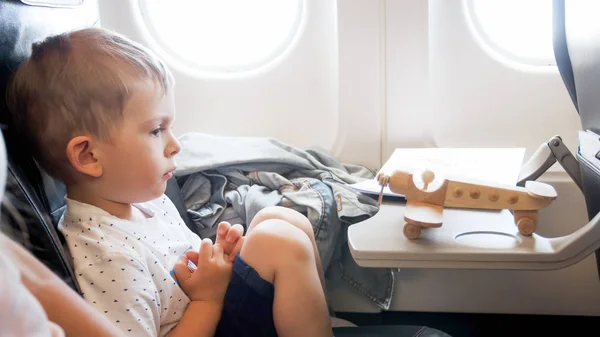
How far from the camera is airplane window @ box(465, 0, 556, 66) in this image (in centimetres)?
137

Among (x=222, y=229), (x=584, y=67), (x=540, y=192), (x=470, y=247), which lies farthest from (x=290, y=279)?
(x=584, y=67)

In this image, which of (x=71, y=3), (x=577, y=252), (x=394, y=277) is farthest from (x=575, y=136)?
(x=71, y=3)

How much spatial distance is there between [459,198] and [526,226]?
10 centimetres

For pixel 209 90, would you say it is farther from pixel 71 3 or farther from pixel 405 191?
pixel 405 191

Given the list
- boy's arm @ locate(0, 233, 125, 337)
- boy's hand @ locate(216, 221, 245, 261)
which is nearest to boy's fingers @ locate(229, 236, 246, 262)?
boy's hand @ locate(216, 221, 245, 261)

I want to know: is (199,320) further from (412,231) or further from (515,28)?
(515,28)

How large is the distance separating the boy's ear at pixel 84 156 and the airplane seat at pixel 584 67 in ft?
2.23

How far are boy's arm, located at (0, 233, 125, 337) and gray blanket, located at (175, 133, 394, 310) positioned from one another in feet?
2.20

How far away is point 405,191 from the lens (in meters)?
0.81

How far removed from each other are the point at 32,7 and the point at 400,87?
837 millimetres

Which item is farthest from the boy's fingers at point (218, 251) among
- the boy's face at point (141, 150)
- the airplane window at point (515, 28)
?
the airplane window at point (515, 28)

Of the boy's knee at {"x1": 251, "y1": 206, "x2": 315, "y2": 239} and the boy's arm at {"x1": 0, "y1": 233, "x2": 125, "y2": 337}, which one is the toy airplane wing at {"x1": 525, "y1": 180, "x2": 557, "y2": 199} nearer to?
the boy's knee at {"x1": 251, "y1": 206, "x2": 315, "y2": 239}

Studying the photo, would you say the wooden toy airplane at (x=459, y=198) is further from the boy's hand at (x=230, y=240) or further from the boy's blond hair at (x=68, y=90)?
the boy's blond hair at (x=68, y=90)

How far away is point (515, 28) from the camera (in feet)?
4.56
